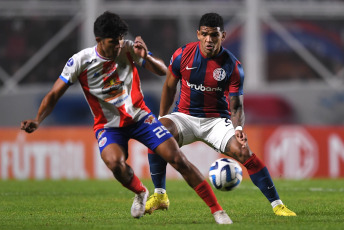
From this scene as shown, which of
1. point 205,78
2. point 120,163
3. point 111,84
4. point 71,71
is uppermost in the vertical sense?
point 71,71

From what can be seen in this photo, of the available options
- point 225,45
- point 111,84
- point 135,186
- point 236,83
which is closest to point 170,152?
point 135,186

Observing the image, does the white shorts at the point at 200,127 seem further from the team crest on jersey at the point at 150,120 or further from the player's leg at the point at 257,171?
the team crest on jersey at the point at 150,120

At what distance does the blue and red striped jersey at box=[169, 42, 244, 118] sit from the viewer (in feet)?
27.0

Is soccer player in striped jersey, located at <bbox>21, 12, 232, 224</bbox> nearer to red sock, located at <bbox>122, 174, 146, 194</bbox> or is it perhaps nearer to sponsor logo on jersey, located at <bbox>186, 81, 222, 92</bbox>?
red sock, located at <bbox>122, 174, 146, 194</bbox>

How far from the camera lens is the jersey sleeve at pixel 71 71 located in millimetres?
7047

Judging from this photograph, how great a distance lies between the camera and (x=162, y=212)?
8.33m

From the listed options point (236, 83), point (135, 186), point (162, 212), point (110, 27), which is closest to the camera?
point (110, 27)

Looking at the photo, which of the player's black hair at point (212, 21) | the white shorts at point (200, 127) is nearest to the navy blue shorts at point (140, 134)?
the white shorts at point (200, 127)

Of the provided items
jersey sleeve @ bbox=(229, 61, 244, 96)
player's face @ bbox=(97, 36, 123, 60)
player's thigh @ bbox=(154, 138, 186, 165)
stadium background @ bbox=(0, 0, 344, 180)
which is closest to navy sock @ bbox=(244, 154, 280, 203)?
jersey sleeve @ bbox=(229, 61, 244, 96)

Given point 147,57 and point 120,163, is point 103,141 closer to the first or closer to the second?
point 120,163

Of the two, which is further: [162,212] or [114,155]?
[162,212]

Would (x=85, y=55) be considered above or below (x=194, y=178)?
above

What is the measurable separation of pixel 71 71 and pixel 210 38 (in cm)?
176

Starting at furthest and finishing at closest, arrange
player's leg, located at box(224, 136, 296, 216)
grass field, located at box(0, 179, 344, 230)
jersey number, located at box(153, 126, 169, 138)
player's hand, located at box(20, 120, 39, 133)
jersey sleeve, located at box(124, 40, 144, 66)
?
player's leg, located at box(224, 136, 296, 216) < jersey sleeve, located at box(124, 40, 144, 66) < jersey number, located at box(153, 126, 169, 138) < grass field, located at box(0, 179, 344, 230) < player's hand, located at box(20, 120, 39, 133)
